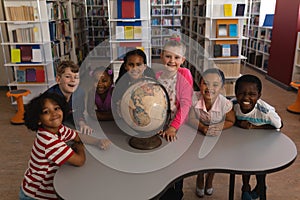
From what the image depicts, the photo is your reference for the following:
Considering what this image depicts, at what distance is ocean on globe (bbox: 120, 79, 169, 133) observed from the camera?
1354 mm

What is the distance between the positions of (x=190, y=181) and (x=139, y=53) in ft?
4.29

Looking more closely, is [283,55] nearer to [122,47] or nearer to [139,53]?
[122,47]

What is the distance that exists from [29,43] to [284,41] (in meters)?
5.06

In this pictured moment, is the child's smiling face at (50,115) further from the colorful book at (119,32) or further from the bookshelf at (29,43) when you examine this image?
the colorful book at (119,32)

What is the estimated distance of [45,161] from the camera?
1.45m

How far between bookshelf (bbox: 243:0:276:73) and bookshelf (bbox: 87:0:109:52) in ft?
15.6

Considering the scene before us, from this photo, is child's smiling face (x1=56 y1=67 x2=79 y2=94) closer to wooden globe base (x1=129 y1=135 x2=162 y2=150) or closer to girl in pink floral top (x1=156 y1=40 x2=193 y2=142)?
girl in pink floral top (x1=156 y1=40 x2=193 y2=142)

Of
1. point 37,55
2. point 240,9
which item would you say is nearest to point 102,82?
point 37,55

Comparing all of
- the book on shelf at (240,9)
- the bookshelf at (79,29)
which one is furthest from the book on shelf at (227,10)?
the bookshelf at (79,29)

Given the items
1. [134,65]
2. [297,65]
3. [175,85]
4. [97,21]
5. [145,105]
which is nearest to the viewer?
[145,105]

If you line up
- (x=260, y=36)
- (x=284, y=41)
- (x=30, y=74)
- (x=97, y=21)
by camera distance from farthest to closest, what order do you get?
(x=97, y=21) → (x=260, y=36) → (x=284, y=41) → (x=30, y=74)

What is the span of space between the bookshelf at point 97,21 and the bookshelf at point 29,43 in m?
4.97

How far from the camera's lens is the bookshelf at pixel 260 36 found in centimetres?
722

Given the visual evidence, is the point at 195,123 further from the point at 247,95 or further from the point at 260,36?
the point at 260,36
